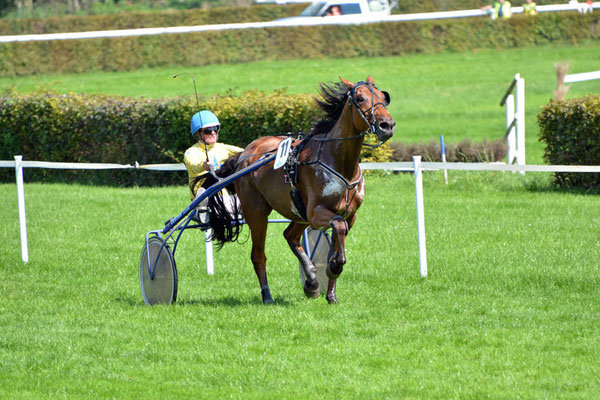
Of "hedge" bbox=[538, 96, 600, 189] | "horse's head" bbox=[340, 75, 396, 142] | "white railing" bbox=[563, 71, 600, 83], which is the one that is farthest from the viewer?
"white railing" bbox=[563, 71, 600, 83]

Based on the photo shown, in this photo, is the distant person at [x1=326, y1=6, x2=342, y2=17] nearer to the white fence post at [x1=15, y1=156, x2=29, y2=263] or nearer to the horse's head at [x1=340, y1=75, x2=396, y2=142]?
the white fence post at [x1=15, y1=156, x2=29, y2=263]

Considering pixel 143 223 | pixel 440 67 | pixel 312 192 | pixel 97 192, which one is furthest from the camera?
pixel 440 67

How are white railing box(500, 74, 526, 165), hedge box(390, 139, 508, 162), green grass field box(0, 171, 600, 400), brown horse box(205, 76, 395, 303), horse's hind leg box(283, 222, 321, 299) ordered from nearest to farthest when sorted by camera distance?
1. green grass field box(0, 171, 600, 400)
2. brown horse box(205, 76, 395, 303)
3. horse's hind leg box(283, 222, 321, 299)
4. white railing box(500, 74, 526, 165)
5. hedge box(390, 139, 508, 162)

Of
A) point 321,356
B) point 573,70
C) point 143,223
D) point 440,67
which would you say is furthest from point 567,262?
point 440,67

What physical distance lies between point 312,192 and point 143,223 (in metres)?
5.75

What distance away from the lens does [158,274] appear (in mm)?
7906

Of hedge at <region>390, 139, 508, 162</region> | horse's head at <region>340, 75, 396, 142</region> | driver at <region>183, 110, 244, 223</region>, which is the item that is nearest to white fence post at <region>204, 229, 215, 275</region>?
driver at <region>183, 110, 244, 223</region>

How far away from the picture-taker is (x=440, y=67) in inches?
1114

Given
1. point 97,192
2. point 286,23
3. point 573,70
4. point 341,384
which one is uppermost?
point 286,23

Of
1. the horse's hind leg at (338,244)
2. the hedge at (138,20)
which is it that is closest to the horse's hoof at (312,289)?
the horse's hind leg at (338,244)

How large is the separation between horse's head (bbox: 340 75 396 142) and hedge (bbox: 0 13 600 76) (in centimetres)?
2295

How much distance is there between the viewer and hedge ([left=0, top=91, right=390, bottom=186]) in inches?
587

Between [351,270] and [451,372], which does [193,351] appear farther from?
[351,270]

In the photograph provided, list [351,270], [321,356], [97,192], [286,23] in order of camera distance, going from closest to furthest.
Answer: [321,356]
[351,270]
[97,192]
[286,23]
